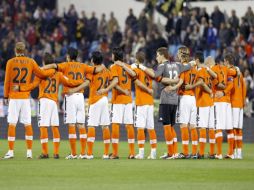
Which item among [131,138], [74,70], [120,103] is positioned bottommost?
[131,138]

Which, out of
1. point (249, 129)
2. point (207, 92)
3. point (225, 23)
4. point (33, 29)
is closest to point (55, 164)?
point (207, 92)

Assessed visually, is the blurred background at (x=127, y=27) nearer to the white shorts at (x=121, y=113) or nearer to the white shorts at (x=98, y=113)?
the white shorts at (x=121, y=113)

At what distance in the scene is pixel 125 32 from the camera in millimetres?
43281

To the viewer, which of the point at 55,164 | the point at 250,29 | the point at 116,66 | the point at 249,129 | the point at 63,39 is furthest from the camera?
the point at 63,39

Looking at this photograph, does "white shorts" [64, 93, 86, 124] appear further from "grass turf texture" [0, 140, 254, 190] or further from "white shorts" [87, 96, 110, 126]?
"grass turf texture" [0, 140, 254, 190]

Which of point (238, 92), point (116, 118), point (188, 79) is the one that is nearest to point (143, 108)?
point (116, 118)

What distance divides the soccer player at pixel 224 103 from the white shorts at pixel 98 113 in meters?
2.79

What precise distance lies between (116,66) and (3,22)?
850 inches

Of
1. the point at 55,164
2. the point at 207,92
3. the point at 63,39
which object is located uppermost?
the point at 63,39

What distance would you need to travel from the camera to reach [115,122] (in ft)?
81.1

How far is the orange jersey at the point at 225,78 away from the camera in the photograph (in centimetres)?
2539

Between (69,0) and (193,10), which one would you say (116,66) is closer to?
(193,10)

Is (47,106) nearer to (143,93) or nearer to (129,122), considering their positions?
(129,122)

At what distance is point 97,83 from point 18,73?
1826 millimetres
